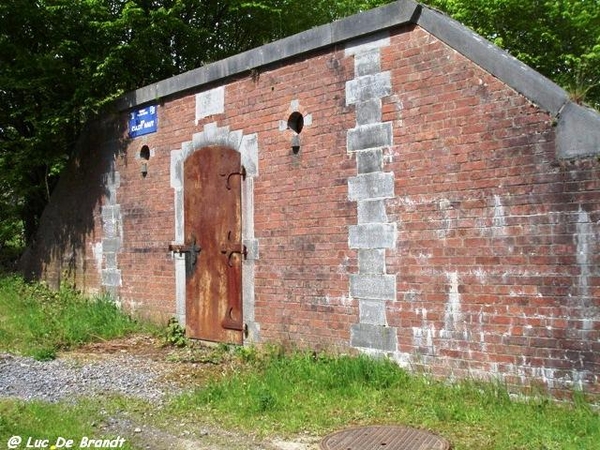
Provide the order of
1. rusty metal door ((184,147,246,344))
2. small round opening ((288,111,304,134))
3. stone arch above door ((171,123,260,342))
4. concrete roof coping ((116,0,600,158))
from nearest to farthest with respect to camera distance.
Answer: concrete roof coping ((116,0,600,158)) → small round opening ((288,111,304,134)) → stone arch above door ((171,123,260,342)) → rusty metal door ((184,147,246,344))

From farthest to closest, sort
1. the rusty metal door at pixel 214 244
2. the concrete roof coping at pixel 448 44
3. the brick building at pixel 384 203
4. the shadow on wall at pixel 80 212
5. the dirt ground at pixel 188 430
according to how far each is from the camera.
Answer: the shadow on wall at pixel 80 212 < the rusty metal door at pixel 214 244 < the brick building at pixel 384 203 < the concrete roof coping at pixel 448 44 < the dirt ground at pixel 188 430

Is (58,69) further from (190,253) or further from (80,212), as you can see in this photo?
(190,253)

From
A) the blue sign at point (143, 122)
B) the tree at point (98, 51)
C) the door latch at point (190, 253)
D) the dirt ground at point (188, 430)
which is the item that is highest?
the tree at point (98, 51)

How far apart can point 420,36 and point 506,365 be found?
3.15 metres

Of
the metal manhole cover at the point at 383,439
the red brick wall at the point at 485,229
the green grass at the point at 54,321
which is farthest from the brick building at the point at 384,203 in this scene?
the metal manhole cover at the point at 383,439

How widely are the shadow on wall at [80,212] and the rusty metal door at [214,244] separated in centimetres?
225

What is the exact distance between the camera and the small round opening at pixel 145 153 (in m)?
9.25

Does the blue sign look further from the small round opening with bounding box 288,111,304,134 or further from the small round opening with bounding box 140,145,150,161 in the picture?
the small round opening with bounding box 288,111,304,134

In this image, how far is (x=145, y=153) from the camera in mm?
9336

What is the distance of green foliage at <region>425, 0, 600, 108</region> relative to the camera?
1423 cm

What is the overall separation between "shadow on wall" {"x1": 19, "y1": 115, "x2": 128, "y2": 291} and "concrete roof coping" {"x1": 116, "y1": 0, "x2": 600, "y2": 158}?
261 centimetres

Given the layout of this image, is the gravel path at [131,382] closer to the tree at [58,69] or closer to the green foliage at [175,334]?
the green foliage at [175,334]

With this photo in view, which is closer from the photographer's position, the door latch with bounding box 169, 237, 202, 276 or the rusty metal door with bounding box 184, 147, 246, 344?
the rusty metal door with bounding box 184, 147, 246, 344

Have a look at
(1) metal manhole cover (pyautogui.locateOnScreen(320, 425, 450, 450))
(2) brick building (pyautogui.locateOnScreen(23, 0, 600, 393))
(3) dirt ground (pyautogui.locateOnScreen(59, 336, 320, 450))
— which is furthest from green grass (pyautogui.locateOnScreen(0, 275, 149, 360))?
(1) metal manhole cover (pyautogui.locateOnScreen(320, 425, 450, 450))
